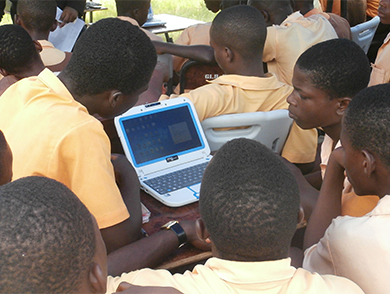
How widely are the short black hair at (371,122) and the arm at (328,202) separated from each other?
28 centimetres

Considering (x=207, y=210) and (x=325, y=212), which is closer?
(x=207, y=210)

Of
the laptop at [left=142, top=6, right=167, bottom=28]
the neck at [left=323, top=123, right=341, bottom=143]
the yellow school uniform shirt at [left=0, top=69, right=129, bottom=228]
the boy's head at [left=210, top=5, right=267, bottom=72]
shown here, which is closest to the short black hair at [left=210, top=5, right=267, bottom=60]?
the boy's head at [left=210, top=5, right=267, bottom=72]

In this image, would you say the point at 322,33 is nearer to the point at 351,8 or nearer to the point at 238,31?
the point at 238,31

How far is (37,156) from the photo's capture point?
A: 137 cm

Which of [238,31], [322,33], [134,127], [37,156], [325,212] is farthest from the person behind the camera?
[322,33]

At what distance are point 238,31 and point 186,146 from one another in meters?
0.90

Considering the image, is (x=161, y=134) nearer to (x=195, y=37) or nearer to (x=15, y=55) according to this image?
(x=15, y=55)

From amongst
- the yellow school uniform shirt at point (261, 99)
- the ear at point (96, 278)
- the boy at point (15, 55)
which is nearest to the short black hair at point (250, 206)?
the ear at point (96, 278)

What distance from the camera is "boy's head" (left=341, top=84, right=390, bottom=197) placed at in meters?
1.35

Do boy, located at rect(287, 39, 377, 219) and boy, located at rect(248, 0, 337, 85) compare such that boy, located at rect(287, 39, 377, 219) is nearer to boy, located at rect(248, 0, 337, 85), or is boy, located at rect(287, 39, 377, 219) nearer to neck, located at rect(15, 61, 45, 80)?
boy, located at rect(248, 0, 337, 85)

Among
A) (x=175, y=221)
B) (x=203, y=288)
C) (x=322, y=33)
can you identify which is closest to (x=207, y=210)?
(x=203, y=288)

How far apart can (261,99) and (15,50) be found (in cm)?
140

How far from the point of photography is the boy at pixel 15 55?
252 centimetres

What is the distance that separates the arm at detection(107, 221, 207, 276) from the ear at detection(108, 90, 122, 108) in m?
0.50
